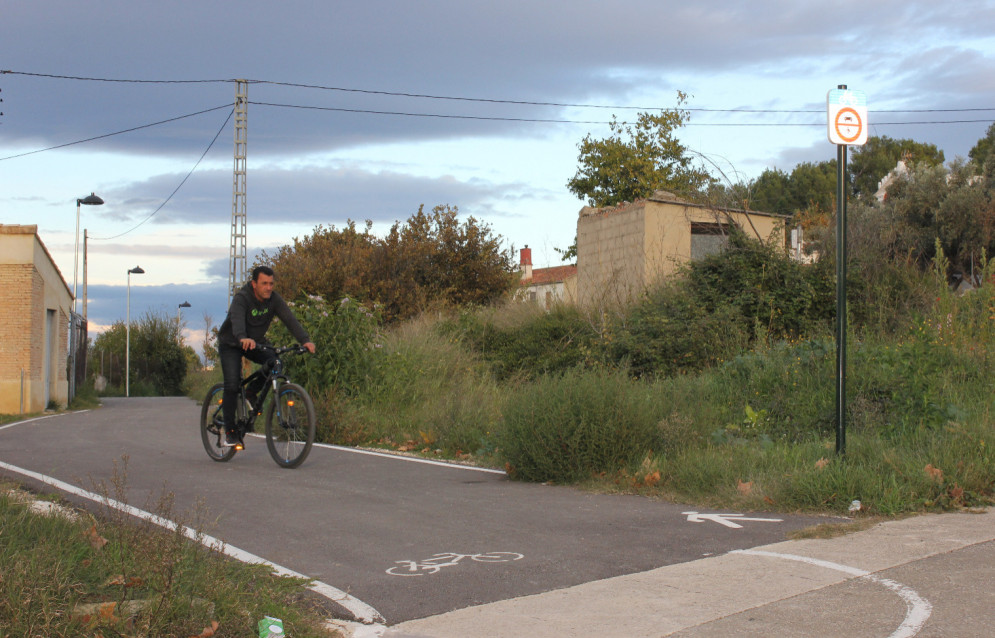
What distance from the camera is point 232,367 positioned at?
936 cm

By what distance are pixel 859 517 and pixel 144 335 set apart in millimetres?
52396

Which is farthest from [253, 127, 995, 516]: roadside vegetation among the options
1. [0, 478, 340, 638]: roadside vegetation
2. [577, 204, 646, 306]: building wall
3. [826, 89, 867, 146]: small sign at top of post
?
[0, 478, 340, 638]: roadside vegetation

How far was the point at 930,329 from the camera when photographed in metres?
11.1

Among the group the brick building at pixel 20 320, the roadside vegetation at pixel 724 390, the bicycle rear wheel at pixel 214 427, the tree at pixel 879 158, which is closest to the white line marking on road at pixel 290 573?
the bicycle rear wheel at pixel 214 427

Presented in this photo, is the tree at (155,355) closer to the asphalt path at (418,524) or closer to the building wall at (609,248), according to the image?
the building wall at (609,248)

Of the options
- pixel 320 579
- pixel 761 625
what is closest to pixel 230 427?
pixel 320 579

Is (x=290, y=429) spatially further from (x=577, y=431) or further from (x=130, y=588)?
(x=130, y=588)

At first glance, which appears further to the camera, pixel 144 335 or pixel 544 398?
pixel 144 335

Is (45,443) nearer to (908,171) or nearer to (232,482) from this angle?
(232,482)

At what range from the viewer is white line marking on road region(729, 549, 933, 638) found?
390cm

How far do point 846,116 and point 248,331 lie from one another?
6.21 meters

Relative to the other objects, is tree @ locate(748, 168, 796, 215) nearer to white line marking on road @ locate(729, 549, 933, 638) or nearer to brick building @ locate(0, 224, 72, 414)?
brick building @ locate(0, 224, 72, 414)

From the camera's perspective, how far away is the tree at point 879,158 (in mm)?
52062

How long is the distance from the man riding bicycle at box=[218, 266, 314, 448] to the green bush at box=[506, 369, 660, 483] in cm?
241
